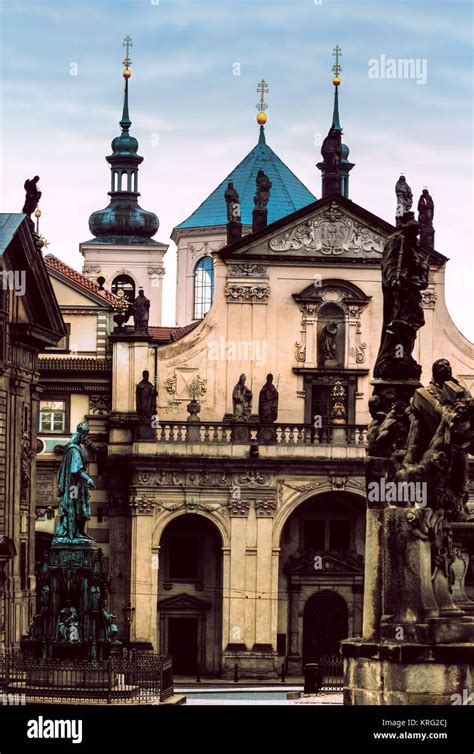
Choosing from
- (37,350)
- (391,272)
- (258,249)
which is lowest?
(391,272)

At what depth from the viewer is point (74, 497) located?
40.6m

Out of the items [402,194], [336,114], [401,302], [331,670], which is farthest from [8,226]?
[336,114]

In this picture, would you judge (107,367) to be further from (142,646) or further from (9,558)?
(9,558)

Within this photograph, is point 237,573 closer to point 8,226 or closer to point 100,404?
point 100,404

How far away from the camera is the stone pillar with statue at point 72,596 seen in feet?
130

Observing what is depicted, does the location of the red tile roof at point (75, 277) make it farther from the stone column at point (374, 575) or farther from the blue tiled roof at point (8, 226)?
the stone column at point (374, 575)

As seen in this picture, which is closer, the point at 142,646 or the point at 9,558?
the point at 9,558

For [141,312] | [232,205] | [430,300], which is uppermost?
[232,205]

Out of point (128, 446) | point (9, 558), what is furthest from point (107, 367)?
point (9, 558)

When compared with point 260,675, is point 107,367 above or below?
above

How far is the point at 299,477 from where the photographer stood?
68750 millimetres

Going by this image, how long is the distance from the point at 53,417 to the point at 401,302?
156ft
